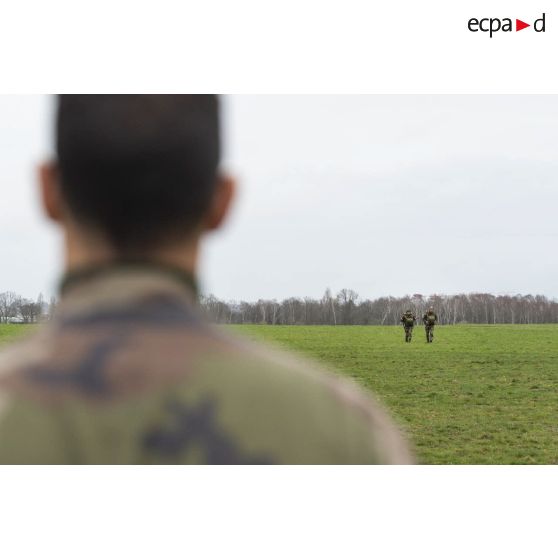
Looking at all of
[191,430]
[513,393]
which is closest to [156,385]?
[191,430]

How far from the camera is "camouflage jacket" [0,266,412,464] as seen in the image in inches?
38.6

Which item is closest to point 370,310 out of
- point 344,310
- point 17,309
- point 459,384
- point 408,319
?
point 344,310

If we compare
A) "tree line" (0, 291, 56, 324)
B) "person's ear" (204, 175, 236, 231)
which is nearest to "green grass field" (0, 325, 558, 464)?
"tree line" (0, 291, 56, 324)

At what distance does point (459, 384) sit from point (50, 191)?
12637mm

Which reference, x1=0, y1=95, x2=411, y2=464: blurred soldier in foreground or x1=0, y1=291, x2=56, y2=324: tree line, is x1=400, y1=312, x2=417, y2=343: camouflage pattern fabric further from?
x1=0, y1=95, x2=411, y2=464: blurred soldier in foreground

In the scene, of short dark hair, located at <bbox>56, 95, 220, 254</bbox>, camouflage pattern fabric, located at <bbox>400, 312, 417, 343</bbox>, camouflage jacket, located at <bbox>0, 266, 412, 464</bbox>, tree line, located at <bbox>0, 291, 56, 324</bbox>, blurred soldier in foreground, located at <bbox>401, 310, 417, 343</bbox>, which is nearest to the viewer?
camouflage jacket, located at <bbox>0, 266, 412, 464</bbox>

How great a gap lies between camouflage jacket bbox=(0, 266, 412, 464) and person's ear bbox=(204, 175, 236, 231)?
156mm

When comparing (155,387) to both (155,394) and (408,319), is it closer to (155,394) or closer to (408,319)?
(155,394)

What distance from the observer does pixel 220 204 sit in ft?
3.77

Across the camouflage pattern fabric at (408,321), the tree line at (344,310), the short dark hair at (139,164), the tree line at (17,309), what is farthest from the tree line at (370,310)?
the camouflage pattern fabric at (408,321)

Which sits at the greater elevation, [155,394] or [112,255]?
[112,255]

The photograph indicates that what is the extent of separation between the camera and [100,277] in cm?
101

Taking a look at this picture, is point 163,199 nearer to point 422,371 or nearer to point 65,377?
point 65,377

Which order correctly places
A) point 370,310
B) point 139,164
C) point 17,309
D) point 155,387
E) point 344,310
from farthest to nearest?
point 370,310
point 344,310
point 17,309
point 139,164
point 155,387
